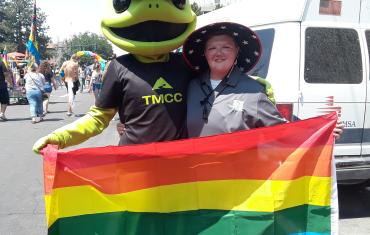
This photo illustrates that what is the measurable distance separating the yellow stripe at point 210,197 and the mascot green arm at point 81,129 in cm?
33

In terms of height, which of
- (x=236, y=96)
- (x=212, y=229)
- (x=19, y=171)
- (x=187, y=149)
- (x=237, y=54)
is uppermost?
(x=237, y=54)

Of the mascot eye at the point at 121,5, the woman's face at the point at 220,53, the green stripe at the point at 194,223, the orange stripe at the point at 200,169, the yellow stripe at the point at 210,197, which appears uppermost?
the mascot eye at the point at 121,5

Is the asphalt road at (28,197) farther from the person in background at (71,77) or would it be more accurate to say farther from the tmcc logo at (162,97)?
the person in background at (71,77)

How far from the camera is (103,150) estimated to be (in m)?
2.60

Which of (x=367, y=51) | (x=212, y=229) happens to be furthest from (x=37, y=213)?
(x=367, y=51)

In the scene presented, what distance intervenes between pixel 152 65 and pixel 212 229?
1.02 m

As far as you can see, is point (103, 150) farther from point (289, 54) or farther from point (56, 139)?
point (289, 54)

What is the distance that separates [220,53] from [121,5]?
0.65 m

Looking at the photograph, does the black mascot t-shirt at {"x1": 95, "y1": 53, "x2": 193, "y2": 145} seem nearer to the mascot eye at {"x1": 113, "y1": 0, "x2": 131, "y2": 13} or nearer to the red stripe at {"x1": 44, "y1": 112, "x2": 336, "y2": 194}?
the red stripe at {"x1": 44, "y1": 112, "x2": 336, "y2": 194}

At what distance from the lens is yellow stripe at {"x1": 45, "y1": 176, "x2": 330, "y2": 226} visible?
2.54m

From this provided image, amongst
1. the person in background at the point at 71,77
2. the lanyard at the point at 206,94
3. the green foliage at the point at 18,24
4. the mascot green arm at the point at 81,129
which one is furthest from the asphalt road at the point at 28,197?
the green foliage at the point at 18,24

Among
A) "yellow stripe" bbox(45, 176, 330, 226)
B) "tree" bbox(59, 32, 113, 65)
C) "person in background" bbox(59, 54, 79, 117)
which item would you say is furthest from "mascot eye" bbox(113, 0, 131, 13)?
"tree" bbox(59, 32, 113, 65)

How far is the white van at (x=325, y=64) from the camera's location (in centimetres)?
474

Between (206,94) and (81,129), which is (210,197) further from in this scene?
(81,129)
